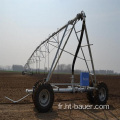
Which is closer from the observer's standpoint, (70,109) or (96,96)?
(70,109)

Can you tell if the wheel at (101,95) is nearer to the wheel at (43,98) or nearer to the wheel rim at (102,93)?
the wheel rim at (102,93)

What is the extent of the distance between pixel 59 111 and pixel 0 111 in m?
2.32

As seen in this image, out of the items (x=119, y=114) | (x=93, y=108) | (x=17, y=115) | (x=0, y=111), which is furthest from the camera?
(x=93, y=108)

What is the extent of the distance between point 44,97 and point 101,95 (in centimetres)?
346

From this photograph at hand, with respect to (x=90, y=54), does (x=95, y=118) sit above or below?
below

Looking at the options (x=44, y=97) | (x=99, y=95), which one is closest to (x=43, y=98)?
(x=44, y=97)

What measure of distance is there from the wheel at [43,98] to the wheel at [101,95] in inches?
108

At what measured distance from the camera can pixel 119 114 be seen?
7.23 m

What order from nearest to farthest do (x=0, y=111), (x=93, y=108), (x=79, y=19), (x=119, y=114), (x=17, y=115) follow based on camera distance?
(x=17, y=115), (x=0, y=111), (x=119, y=114), (x=93, y=108), (x=79, y=19)

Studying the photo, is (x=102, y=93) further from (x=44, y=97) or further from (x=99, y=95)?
(x=44, y=97)

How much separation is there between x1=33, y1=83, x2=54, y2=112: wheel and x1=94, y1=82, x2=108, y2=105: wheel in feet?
8.96

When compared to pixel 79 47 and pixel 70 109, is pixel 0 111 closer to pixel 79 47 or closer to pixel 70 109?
pixel 70 109

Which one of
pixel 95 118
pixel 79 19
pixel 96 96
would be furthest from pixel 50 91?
pixel 79 19

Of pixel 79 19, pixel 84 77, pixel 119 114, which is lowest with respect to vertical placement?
pixel 119 114
